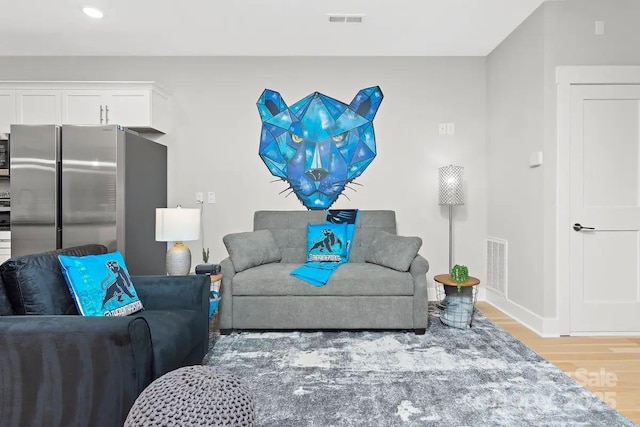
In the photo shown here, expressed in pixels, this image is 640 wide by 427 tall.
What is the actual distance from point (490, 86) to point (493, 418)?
11.0 feet

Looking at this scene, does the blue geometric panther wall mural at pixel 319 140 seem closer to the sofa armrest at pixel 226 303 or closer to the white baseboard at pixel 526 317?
the sofa armrest at pixel 226 303

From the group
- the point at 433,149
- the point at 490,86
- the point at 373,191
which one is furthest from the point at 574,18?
the point at 373,191

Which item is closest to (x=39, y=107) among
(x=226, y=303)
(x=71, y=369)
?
(x=226, y=303)

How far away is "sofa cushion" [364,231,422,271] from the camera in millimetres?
3092

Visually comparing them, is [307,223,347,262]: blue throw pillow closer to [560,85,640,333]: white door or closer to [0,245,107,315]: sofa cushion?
[560,85,640,333]: white door

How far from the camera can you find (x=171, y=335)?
1811 mm

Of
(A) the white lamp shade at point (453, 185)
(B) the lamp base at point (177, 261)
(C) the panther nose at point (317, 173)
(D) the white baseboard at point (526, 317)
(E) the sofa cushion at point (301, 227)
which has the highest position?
(C) the panther nose at point (317, 173)

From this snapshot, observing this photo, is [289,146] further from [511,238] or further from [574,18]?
[574,18]

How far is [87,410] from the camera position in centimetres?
144

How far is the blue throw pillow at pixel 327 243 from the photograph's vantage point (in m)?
3.44

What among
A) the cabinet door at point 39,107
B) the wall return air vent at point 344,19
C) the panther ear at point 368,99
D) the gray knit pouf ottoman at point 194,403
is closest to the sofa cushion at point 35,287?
the gray knit pouf ottoman at point 194,403

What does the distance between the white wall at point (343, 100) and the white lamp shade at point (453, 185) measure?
0.30m

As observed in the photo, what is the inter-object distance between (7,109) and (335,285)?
3603 millimetres

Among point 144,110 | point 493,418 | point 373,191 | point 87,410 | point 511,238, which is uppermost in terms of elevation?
point 144,110
